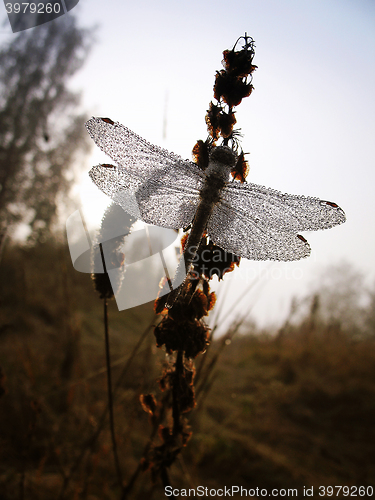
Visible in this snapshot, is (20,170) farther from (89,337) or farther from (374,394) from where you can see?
(374,394)

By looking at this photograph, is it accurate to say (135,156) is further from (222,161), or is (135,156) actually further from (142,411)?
(142,411)

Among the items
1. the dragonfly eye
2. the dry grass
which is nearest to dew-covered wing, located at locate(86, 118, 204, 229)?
the dragonfly eye

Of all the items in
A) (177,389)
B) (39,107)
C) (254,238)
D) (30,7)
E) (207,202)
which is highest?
(39,107)

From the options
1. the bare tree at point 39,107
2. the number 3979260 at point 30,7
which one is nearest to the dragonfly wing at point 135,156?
the number 3979260 at point 30,7

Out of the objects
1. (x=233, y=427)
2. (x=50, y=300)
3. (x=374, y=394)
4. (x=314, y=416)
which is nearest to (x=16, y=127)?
(x=50, y=300)

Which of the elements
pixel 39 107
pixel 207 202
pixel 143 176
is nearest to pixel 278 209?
pixel 207 202

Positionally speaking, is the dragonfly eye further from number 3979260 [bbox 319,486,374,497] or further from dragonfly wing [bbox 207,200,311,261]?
number 3979260 [bbox 319,486,374,497]
